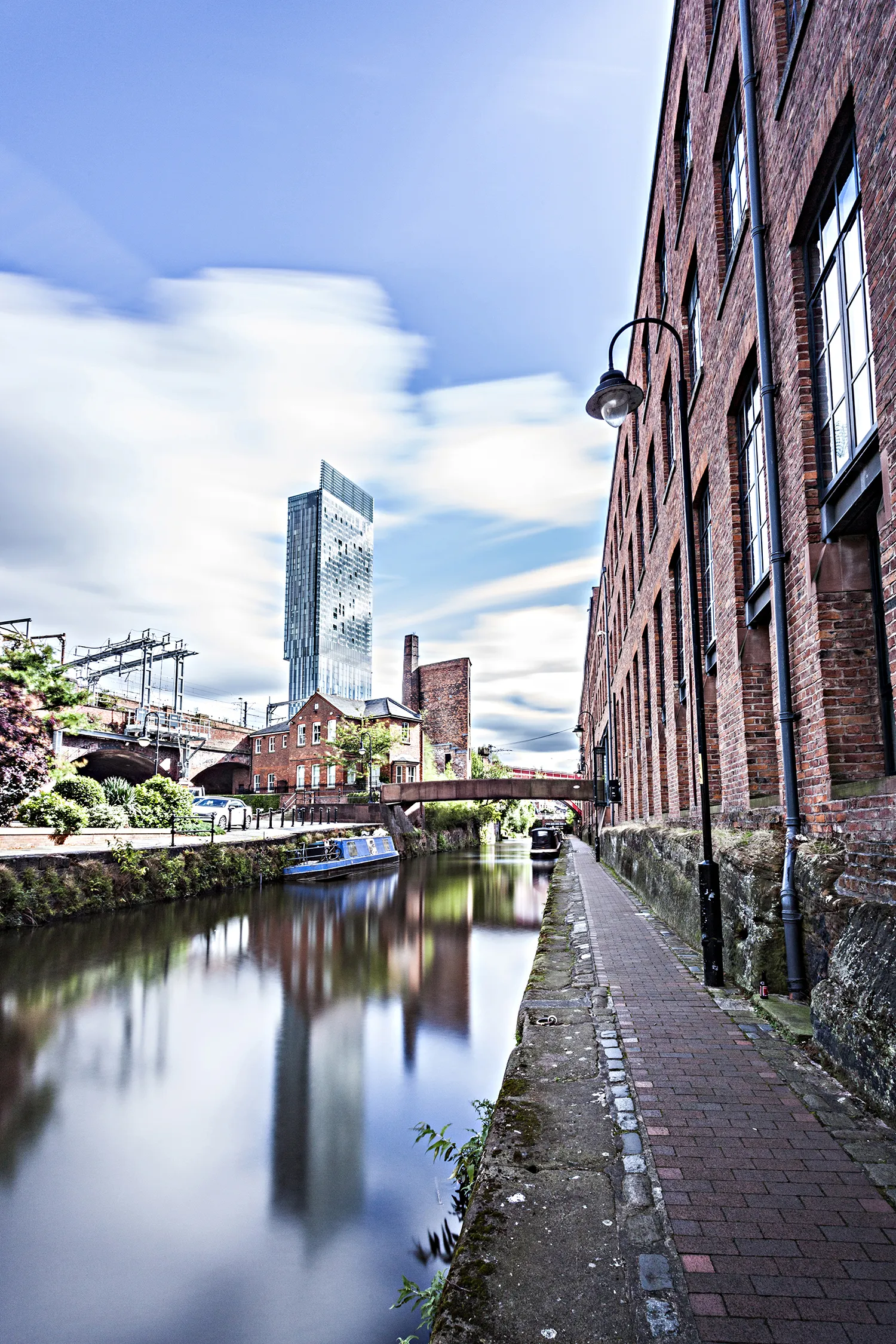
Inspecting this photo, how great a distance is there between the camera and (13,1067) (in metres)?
8.27

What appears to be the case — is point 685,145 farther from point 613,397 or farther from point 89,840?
point 89,840

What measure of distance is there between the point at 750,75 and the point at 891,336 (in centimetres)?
470

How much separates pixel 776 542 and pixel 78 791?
67.2 feet

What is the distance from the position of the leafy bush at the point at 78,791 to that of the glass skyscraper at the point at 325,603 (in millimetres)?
151710

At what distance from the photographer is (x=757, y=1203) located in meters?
2.88

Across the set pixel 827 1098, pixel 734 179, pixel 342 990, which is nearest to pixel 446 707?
pixel 342 990

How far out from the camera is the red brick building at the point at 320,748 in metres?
52.9

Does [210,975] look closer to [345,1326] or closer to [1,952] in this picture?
[1,952]

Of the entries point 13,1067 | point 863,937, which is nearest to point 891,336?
point 863,937

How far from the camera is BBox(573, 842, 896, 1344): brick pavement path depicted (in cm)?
227

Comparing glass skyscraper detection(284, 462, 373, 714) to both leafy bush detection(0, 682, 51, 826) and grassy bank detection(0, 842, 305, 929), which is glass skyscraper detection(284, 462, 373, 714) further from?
leafy bush detection(0, 682, 51, 826)

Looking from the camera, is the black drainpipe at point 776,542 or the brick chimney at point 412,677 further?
the brick chimney at point 412,677

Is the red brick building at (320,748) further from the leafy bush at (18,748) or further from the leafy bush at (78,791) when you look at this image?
the leafy bush at (18,748)

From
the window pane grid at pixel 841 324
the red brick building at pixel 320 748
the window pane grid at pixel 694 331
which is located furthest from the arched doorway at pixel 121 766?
the window pane grid at pixel 841 324
